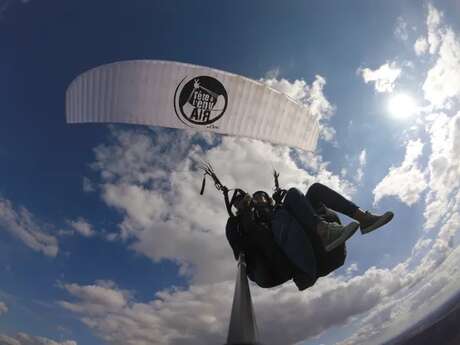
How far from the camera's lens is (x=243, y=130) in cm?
1053

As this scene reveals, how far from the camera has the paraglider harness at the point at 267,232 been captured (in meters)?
4.83

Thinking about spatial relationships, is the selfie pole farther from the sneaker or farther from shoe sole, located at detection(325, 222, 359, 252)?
the sneaker

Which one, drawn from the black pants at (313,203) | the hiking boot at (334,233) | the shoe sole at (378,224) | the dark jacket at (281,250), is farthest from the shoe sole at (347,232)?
the shoe sole at (378,224)

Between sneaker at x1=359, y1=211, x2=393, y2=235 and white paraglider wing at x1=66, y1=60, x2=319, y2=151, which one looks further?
white paraglider wing at x1=66, y1=60, x2=319, y2=151

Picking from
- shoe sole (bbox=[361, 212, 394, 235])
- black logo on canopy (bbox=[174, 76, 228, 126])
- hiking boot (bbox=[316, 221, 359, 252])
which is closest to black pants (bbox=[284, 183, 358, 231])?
hiking boot (bbox=[316, 221, 359, 252])

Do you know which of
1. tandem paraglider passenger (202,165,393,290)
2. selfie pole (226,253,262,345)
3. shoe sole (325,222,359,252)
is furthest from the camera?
tandem paraglider passenger (202,165,393,290)

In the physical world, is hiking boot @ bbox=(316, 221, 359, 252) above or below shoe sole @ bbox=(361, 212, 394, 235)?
below

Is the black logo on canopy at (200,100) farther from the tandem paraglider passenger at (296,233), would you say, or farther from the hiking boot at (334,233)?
the hiking boot at (334,233)

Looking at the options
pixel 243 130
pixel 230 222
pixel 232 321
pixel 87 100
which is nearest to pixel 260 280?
pixel 230 222

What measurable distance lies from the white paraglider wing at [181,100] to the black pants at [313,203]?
5433 mm

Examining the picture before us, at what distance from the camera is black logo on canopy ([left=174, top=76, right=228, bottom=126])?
9578 millimetres

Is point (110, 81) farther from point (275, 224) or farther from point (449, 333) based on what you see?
point (449, 333)

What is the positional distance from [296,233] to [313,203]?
827mm

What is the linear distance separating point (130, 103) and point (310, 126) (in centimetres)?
587
